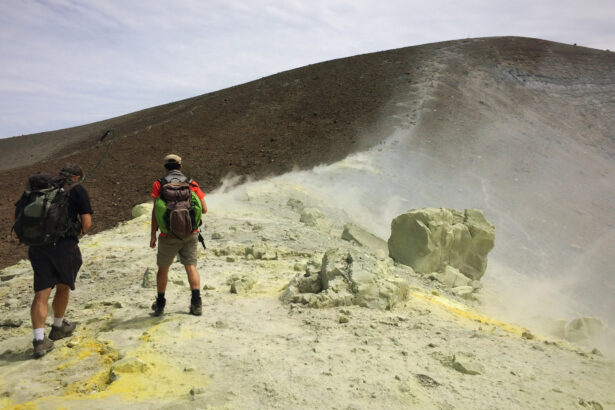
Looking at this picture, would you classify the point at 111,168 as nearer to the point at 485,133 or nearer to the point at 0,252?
the point at 0,252

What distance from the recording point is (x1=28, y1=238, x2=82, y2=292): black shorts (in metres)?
4.40

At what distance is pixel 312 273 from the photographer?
579 cm

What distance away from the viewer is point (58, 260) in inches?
175

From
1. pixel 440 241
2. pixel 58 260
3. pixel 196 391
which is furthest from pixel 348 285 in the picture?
pixel 440 241

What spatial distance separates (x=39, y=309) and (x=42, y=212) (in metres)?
0.90

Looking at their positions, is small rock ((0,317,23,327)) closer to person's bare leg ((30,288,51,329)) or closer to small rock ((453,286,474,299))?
person's bare leg ((30,288,51,329))

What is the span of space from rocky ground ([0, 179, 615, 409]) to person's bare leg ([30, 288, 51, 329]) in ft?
0.98

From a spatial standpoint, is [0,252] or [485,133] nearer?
[0,252]

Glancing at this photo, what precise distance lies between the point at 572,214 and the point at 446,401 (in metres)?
14.6

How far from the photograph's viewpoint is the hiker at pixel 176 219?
4.63m

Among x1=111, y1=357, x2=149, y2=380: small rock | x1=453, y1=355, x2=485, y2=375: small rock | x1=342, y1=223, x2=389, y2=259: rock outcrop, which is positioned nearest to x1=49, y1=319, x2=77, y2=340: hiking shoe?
x1=111, y1=357, x2=149, y2=380: small rock

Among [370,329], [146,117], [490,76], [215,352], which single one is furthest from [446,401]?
[146,117]

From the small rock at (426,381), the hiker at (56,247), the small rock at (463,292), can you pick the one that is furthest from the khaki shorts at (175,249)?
the small rock at (463,292)

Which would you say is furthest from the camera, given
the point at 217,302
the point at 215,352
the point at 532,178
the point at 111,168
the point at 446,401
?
the point at 111,168
